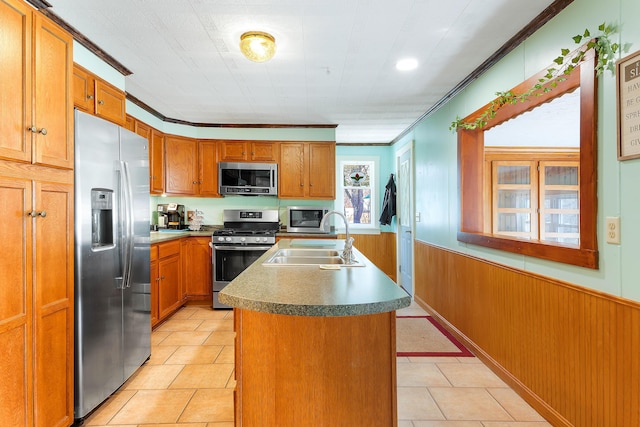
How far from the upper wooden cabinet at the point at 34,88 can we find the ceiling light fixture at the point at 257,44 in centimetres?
97

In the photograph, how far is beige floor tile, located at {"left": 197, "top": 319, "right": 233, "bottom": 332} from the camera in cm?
338

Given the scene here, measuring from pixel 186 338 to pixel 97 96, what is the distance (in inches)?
84.5

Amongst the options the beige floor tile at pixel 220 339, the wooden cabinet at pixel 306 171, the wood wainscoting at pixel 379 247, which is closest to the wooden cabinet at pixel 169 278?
the beige floor tile at pixel 220 339

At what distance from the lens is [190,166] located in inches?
177

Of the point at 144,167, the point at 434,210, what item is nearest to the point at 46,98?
the point at 144,167

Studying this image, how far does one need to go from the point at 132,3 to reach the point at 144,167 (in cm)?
107

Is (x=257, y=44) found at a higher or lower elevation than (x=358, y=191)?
higher

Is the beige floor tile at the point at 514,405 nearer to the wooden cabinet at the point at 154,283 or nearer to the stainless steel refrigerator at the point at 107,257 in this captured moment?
the stainless steel refrigerator at the point at 107,257

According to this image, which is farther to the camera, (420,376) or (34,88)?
(420,376)

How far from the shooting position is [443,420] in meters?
1.95

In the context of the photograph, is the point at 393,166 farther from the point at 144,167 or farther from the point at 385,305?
the point at 385,305

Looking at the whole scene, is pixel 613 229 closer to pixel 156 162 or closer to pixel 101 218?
pixel 101 218

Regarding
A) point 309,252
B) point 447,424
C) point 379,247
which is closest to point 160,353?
point 309,252

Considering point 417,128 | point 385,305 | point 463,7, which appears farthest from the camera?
point 417,128
